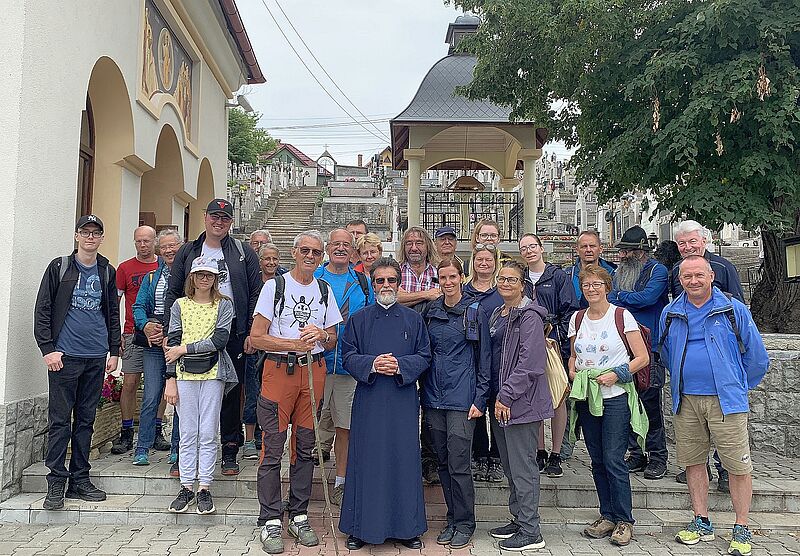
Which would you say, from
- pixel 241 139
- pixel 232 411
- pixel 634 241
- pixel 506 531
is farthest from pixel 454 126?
pixel 241 139

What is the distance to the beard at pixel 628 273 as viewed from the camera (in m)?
5.89

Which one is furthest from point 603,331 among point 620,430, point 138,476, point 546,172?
point 546,172

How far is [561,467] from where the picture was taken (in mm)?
6012

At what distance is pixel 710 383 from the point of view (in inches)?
188

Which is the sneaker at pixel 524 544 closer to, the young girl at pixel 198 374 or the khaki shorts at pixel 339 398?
the khaki shorts at pixel 339 398

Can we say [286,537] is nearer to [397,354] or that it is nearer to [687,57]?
[397,354]

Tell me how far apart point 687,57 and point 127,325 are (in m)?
6.58

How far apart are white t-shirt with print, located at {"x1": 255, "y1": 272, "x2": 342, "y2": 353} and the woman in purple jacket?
130cm

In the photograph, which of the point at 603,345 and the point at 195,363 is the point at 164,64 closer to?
the point at 195,363

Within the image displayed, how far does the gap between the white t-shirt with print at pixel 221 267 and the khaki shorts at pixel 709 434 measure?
3.66 m

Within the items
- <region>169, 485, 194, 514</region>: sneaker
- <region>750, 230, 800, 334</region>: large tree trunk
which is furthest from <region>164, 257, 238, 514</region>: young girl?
<region>750, 230, 800, 334</region>: large tree trunk

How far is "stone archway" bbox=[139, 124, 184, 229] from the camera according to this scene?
35.1ft

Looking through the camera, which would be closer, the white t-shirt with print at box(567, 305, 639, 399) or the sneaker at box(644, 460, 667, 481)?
the white t-shirt with print at box(567, 305, 639, 399)

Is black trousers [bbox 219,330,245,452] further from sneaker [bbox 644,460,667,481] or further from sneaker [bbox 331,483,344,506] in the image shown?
sneaker [bbox 644,460,667,481]
